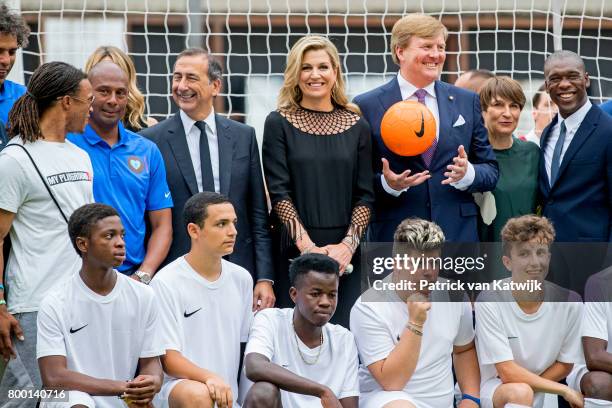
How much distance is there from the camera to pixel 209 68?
6.77 m

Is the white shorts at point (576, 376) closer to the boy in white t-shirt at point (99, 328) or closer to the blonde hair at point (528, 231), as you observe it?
the blonde hair at point (528, 231)

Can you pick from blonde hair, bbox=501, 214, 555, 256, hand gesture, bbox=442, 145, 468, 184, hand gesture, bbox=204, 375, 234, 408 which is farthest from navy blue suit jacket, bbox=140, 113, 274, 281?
blonde hair, bbox=501, 214, 555, 256

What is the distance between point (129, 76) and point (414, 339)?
7.48ft

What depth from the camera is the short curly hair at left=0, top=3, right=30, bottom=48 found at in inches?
249

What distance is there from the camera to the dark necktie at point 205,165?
6535 millimetres

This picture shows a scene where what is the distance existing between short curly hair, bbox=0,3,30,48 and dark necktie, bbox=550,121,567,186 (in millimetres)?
3103

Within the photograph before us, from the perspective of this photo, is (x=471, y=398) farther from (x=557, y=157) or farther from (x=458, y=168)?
(x=557, y=157)

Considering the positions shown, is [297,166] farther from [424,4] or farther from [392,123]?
[424,4]

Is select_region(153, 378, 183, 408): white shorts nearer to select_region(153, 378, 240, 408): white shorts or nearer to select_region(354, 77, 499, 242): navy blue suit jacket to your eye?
select_region(153, 378, 240, 408): white shorts

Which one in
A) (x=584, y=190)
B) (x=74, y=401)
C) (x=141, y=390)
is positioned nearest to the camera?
(x=74, y=401)

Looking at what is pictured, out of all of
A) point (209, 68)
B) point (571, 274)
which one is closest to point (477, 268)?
point (571, 274)

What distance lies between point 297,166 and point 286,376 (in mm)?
1285

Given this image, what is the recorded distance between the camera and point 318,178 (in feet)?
21.4

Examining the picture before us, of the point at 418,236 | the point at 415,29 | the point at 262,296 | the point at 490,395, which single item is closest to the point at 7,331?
the point at 262,296
